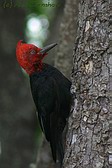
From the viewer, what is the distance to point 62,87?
439cm

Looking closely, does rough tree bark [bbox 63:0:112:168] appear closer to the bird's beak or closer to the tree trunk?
the bird's beak

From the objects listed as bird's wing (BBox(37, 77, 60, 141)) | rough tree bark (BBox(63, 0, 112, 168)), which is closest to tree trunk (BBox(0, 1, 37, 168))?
bird's wing (BBox(37, 77, 60, 141))

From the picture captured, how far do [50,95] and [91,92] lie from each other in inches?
36.1

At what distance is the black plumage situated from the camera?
174 inches

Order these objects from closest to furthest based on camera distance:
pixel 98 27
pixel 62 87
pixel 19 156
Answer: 1. pixel 98 27
2. pixel 62 87
3. pixel 19 156

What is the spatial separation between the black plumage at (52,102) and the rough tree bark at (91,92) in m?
0.55

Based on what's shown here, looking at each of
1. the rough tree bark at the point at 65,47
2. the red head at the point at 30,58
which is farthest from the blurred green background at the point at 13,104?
the red head at the point at 30,58

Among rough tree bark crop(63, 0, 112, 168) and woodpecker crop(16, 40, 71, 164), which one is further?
woodpecker crop(16, 40, 71, 164)

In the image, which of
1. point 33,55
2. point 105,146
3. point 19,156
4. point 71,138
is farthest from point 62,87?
point 19,156

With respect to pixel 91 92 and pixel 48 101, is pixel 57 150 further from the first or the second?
pixel 91 92

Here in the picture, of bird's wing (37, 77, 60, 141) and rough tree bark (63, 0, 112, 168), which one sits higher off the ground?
rough tree bark (63, 0, 112, 168)

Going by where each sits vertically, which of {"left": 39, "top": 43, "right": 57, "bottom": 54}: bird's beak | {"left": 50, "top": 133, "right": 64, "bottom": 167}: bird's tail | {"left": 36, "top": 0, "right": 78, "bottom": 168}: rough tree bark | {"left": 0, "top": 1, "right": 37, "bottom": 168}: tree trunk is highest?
{"left": 39, "top": 43, "right": 57, "bottom": 54}: bird's beak

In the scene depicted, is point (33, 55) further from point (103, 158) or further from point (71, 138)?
point (103, 158)

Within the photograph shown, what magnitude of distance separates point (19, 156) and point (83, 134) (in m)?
4.69
